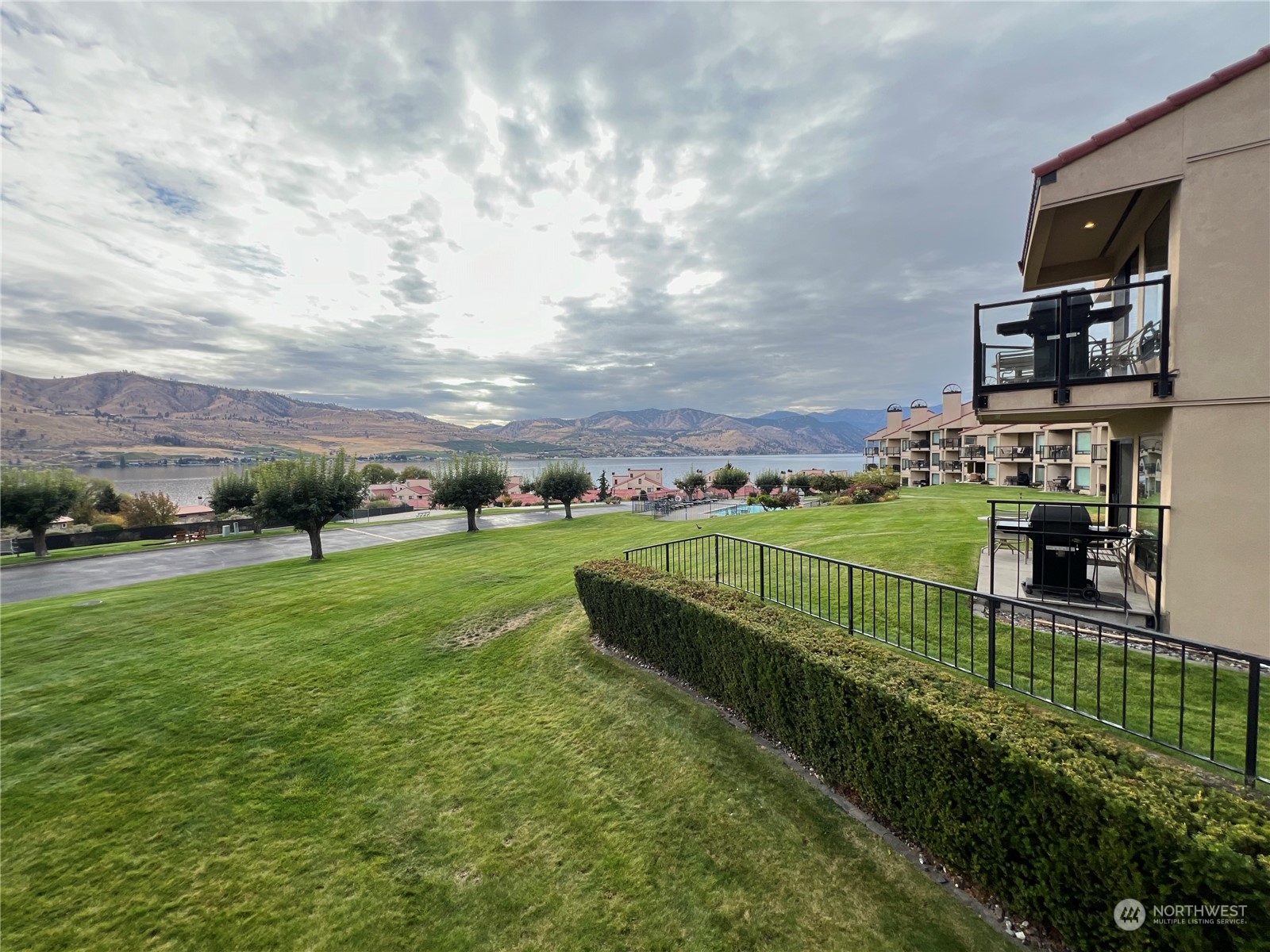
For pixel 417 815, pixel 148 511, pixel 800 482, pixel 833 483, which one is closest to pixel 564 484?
pixel 833 483

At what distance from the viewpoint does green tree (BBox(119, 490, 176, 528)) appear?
42.1 m

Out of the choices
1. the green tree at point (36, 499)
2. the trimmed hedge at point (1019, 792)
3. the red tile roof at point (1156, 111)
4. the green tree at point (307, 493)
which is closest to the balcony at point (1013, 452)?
the red tile roof at point (1156, 111)

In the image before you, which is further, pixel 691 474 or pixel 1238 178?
pixel 691 474

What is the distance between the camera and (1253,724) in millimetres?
3068

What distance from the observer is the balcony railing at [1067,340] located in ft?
23.5

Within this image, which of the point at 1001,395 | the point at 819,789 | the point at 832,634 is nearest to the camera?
the point at 819,789

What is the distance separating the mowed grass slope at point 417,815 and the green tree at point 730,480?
170ft

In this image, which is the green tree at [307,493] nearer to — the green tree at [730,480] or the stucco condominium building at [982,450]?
the stucco condominium building at [982,450]

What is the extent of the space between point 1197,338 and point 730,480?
5286 centimetres

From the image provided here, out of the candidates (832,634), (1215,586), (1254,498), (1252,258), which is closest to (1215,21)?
(1252,258)

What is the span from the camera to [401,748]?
217 inches

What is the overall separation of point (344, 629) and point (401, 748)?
5.35 meters

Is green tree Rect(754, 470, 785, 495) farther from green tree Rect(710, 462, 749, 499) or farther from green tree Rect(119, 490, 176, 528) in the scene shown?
green tree Rect(119, 490, 176, 528)

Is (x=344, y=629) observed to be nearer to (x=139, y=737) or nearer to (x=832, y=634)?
(x=139, y=737)
